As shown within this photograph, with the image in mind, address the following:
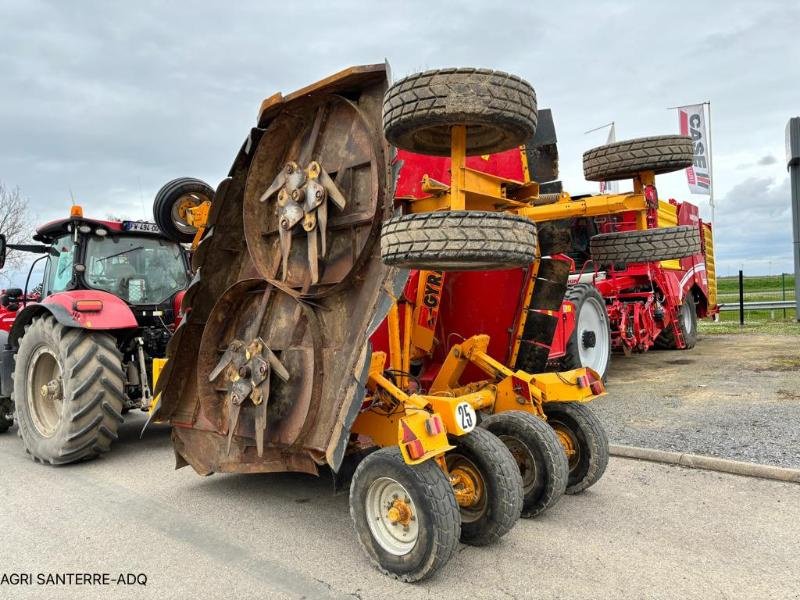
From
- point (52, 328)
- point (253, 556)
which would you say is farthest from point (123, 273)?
point (253, 556)

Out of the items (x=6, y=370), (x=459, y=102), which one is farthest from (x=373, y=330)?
(x=6, y=370)

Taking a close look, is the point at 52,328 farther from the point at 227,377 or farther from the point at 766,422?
the point at 766,422

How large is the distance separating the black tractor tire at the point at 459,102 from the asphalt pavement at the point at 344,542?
2.35 meters

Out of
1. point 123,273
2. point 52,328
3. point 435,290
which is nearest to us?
point 435,290

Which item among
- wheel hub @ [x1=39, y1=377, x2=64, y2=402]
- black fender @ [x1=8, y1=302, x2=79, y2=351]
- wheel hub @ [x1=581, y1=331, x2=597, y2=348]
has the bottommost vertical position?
wheel hub @ [x1=39, y1=377, x2=64, y2=402]

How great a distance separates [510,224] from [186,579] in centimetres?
254

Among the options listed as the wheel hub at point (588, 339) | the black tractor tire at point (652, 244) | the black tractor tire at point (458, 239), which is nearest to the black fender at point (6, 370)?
the black tractor tire at point (458, 239)

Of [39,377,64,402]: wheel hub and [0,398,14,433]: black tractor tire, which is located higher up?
[39,377,64,402]: wheel hub

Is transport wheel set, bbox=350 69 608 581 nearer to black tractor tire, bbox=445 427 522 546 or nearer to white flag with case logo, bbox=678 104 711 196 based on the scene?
black tractor tire, bbox=445 427 522 546

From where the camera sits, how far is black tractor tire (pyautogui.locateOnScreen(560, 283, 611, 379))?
8.12 metres

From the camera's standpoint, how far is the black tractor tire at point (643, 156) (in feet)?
14.3

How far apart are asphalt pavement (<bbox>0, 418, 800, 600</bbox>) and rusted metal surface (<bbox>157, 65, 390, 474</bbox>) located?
459 mm

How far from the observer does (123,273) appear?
698 centimetres

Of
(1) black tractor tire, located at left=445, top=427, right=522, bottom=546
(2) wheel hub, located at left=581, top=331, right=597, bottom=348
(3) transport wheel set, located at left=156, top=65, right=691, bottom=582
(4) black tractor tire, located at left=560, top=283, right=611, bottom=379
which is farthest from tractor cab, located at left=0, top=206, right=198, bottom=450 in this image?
(2) wheel hub, located at left=581, top=331, right=597, bottom=348
